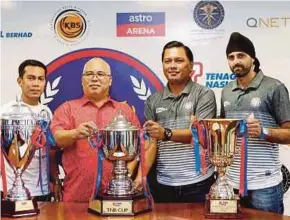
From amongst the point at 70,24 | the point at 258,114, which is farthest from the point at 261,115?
the point at 70,24

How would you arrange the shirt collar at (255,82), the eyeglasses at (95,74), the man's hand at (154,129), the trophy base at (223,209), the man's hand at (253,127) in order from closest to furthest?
the trophy base at (223,209)
the man's hand at (253,127)
the man's hand at (154,129)
the shirt collar at (255,82)
the eyeglasses at (95,74)

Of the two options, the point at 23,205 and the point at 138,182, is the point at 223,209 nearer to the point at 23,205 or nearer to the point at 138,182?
the point at 138,182

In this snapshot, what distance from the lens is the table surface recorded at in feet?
6.22

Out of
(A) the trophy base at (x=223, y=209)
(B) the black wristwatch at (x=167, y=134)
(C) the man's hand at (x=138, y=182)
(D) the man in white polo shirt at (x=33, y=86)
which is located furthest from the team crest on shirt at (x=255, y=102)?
(D) the man in white polo shirt at (x=33, y=86)

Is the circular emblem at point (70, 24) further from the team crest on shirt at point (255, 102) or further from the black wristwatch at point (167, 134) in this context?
the team crest on shirt at point (255, 102)

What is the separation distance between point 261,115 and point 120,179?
741mm

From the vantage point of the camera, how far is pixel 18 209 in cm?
193

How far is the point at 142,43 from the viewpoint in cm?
238

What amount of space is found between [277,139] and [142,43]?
0.80 meters

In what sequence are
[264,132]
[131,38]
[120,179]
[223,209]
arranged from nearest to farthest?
1. [223,209]
2. [120,179]
3. [264,132]
4. [131,38]

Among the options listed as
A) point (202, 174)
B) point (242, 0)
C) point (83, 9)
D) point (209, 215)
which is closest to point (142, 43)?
point (83, 9)

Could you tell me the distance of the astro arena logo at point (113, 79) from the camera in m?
2.38

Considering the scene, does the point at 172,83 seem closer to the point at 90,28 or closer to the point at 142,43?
the point at 142,43

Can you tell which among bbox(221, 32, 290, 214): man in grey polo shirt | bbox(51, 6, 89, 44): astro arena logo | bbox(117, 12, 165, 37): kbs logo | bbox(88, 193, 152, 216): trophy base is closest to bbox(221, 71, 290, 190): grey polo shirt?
bbox(221, 32, 290, 214): man in grey polo shirt
